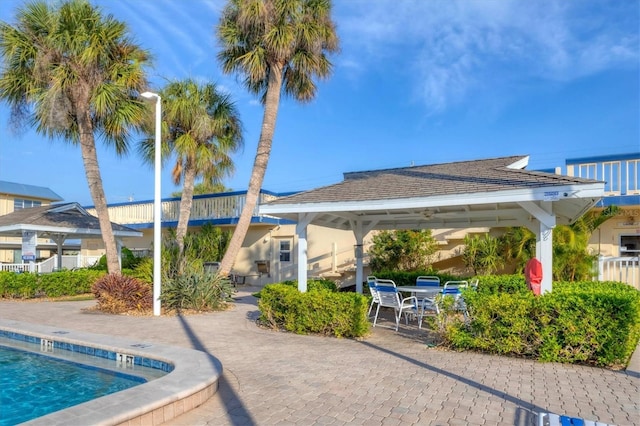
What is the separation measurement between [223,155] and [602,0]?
519 inches

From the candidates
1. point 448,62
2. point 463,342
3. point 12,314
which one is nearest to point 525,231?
point 448,62

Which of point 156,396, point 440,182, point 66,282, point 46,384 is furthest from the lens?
point 66,282

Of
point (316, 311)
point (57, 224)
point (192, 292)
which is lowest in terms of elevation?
point (192, 292)

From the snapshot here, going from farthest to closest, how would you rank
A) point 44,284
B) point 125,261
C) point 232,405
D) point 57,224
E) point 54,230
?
point 125,261
point 57,224
point 54,230
point 44,284
point 232,405

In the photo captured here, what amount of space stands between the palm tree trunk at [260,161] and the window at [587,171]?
9.97m

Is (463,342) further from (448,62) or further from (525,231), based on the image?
(448,62)

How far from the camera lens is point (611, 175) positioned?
14266mm

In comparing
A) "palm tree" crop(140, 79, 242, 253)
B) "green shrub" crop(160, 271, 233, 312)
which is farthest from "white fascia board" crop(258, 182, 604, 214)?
"palm tree" crop(140, 79, 242, 253)

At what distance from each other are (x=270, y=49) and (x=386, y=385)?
10.9 metres

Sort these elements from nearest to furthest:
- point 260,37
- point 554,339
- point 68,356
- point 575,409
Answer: point 575,409 < point 554,339 < point 68,356 < point 260,37

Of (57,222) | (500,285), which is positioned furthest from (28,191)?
(500,285)

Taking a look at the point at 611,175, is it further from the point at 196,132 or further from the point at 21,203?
the point at 21,203

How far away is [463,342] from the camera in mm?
7559

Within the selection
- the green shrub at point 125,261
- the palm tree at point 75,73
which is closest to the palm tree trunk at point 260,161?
the palm tree at point 75,73
